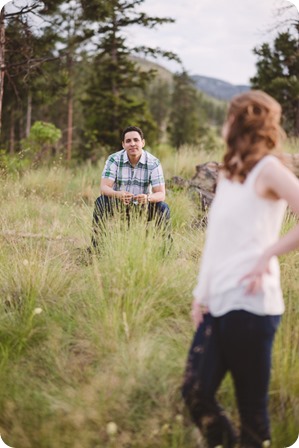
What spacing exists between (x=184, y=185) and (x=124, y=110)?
245 inches

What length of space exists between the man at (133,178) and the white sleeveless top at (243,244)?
8.45 ft

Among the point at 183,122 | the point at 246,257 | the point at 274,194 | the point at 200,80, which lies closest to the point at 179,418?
the point at 246,257

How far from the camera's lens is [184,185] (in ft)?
23.1

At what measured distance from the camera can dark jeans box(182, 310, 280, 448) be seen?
162 centimetres

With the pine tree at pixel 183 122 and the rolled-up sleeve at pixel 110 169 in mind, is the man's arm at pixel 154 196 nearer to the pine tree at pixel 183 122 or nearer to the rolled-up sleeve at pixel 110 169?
the rolled-up sleeve at pixel 110 169

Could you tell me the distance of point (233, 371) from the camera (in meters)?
1.70

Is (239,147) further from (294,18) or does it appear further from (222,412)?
(294,18)

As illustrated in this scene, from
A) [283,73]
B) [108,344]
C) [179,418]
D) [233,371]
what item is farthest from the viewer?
[283,73]

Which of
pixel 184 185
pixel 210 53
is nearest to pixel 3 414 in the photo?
pixel 210 53

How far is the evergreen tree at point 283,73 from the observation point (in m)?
8.72

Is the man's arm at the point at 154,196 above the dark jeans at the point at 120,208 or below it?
above

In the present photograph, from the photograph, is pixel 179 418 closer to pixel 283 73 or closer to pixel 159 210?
pixel 159 210

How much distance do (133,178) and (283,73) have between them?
7.11 metres

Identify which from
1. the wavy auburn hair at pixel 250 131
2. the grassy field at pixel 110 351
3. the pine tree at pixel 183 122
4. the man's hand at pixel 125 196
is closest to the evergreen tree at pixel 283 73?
the man's hand at pixel 125 196
